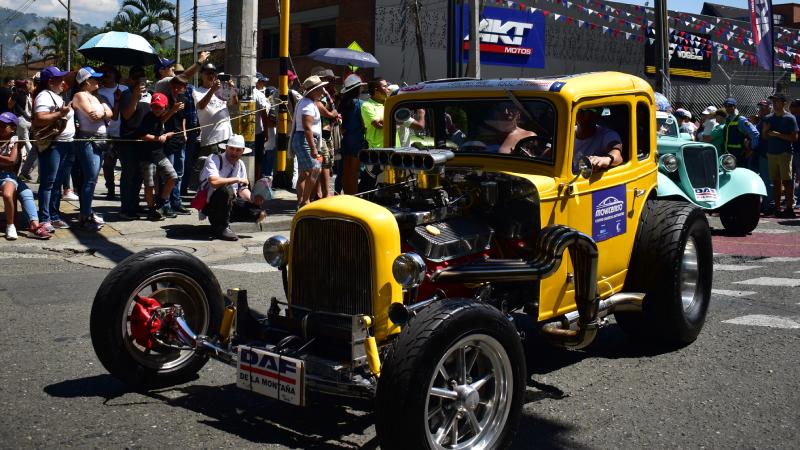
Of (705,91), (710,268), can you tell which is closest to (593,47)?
(705,91)

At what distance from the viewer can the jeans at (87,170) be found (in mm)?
10250

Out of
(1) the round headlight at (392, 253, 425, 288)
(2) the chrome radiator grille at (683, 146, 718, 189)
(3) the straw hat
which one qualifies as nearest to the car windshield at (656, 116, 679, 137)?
(2) the chrome radiator grille at (683, 146, 718, 189)

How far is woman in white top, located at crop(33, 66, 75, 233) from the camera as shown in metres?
9.87

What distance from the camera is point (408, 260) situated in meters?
4.24

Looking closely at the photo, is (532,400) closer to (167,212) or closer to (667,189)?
(667,189)

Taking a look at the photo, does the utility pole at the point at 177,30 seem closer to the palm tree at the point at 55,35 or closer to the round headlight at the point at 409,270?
the palm tree at the point at 55,35

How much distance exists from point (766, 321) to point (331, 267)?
423cm

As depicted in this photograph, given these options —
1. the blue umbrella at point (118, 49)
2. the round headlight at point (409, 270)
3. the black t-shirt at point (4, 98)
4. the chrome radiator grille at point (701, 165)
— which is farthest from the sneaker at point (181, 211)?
the round headlight at point (409, 270)

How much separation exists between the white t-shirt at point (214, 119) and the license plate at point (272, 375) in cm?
794

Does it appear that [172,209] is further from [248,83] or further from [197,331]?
[197,331]

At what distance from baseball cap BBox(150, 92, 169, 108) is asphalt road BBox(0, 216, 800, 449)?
13.9ft

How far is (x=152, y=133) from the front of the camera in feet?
36.2

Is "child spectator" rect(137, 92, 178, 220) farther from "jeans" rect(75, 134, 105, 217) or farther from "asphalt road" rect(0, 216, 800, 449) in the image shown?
"asphalt road" rect(0, 216, 800, 449)

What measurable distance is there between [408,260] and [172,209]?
792 centimetres
